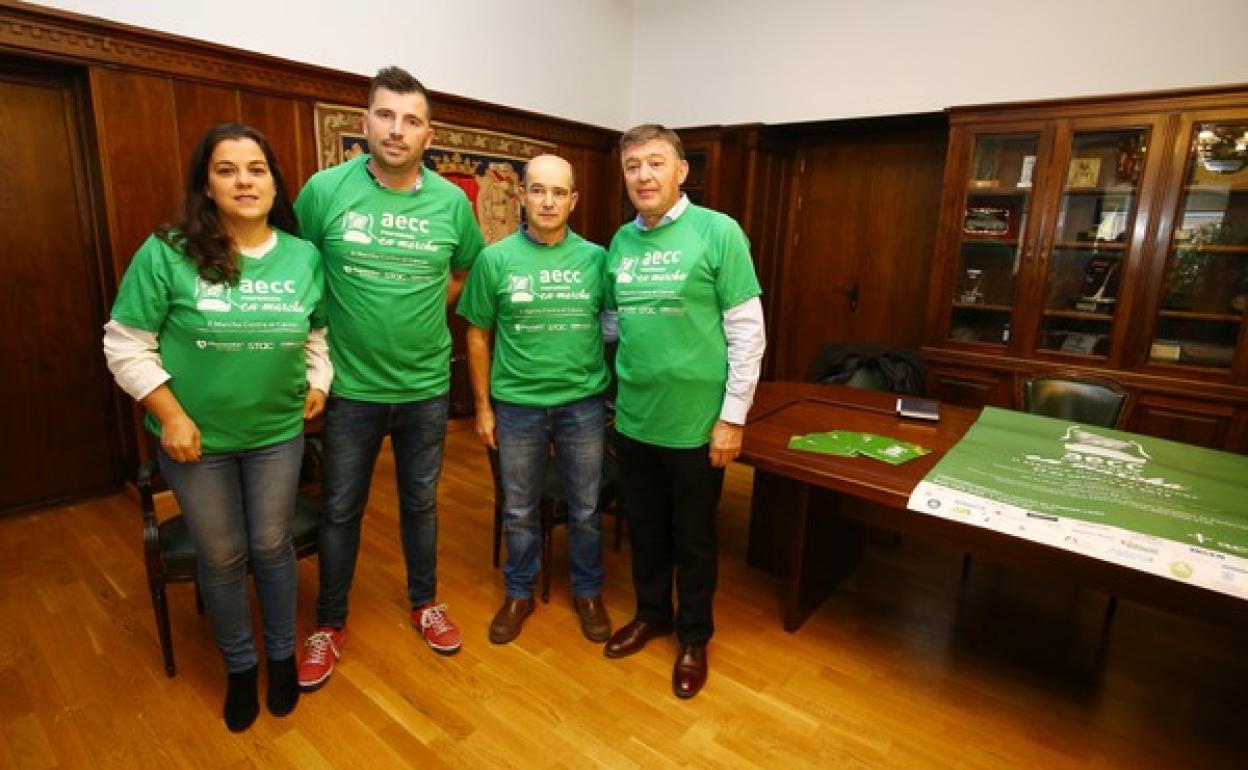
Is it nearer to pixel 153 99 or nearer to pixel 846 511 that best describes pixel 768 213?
pixel 846 511

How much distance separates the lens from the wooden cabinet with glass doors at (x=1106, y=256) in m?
3.09

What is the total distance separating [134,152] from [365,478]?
201 cm

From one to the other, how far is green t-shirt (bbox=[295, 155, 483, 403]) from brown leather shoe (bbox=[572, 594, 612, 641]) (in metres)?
0.91

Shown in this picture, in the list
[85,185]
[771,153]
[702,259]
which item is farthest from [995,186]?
[85,185]

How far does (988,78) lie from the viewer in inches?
147

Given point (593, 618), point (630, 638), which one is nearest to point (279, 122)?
point (593, 618)

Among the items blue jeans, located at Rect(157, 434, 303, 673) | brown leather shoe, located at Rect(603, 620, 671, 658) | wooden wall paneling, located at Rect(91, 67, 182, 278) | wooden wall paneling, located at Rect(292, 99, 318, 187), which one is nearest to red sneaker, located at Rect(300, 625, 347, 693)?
blue jeans, located at Rect(157, 434, 303, 673)

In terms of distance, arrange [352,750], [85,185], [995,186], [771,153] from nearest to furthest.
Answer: [352,750], [85,185], [995,186], [771,153]

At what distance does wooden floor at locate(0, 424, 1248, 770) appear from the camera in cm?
170

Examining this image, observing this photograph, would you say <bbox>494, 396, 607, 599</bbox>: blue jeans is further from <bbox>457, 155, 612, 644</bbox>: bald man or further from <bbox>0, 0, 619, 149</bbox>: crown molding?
<bbox>0, 0, 619, 149</bbox>: crown molding

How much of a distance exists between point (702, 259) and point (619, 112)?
3960 mm

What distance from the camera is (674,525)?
1926 mm

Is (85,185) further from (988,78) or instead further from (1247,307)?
(1247,307)

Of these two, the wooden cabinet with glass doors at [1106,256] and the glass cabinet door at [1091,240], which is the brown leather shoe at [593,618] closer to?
the wooden cabinet with glass doors at [1106,256]
